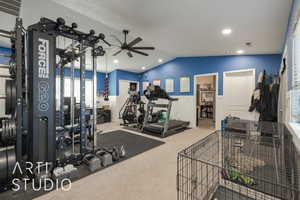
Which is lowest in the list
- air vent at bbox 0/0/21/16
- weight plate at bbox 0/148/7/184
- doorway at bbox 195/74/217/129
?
weight plate at bbox 0/148/7/184

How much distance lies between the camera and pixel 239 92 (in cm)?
480

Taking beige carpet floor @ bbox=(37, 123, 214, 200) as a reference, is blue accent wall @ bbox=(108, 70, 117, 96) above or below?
above

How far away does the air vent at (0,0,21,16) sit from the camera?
231 cm

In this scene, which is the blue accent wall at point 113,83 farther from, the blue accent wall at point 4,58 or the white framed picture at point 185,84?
the blue accent wall at point 4,58

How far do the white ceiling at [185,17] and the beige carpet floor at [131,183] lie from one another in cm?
292

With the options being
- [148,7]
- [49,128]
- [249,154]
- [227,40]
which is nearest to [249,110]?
[227,40]

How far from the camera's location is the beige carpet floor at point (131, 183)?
5.59ft

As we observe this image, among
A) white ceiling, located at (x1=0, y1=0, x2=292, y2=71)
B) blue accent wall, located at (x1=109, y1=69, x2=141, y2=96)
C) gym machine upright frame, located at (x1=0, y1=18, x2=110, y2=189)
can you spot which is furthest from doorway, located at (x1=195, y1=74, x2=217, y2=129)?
gym machine upright frame, located at (x1=0, y1=18, x2=110, y2=189)

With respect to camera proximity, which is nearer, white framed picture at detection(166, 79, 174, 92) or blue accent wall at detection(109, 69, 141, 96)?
white framed picture at detection(166, 79, 174, 92)

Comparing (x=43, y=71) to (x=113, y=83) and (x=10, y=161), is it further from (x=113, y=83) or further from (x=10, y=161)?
(x=113, y=83)

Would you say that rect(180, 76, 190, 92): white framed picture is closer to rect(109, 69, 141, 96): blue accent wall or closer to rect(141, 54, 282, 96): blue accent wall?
rect(141, 54, 282, 96): blue accent wall

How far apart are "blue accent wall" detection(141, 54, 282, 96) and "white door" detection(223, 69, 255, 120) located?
198mm

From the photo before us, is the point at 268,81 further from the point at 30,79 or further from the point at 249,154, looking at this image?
the point at 30,79

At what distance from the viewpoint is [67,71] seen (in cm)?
616
